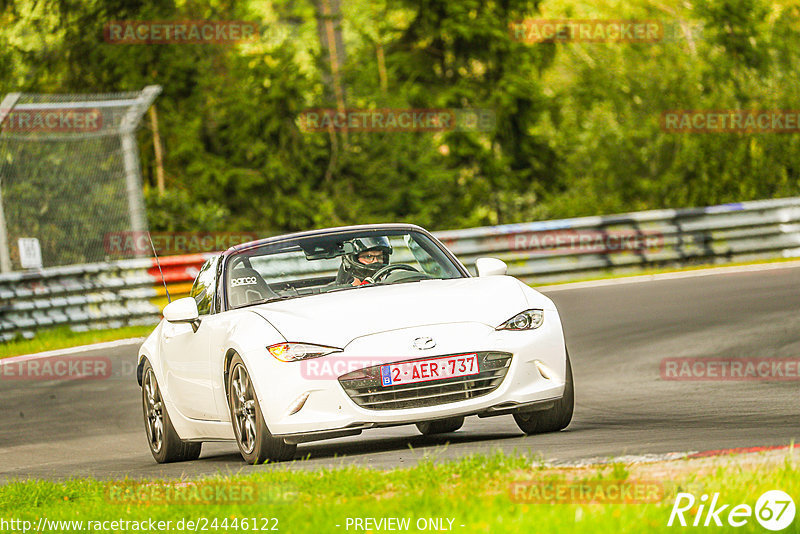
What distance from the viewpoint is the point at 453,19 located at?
3334 centimetres

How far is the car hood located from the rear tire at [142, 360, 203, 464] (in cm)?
168

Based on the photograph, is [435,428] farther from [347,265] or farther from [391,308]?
[391,308]

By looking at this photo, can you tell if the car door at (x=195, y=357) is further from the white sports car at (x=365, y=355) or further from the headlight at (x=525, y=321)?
the headlight at (x=525, y=321)

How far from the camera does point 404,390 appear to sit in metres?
7.56

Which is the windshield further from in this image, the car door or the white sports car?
the car door

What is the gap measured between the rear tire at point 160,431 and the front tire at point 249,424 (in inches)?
56.6

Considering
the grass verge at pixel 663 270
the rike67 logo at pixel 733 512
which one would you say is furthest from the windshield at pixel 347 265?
the grass verge at pixel 663 270

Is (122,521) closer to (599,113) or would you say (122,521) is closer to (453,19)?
(599,113)

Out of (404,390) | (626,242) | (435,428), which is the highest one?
(404,390)

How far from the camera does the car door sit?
8664mm

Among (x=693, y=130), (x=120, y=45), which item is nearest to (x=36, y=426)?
(x=693, y=130)


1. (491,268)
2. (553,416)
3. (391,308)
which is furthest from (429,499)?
(491,268)

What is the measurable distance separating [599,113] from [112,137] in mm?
13957

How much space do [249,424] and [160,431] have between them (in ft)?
6.48
